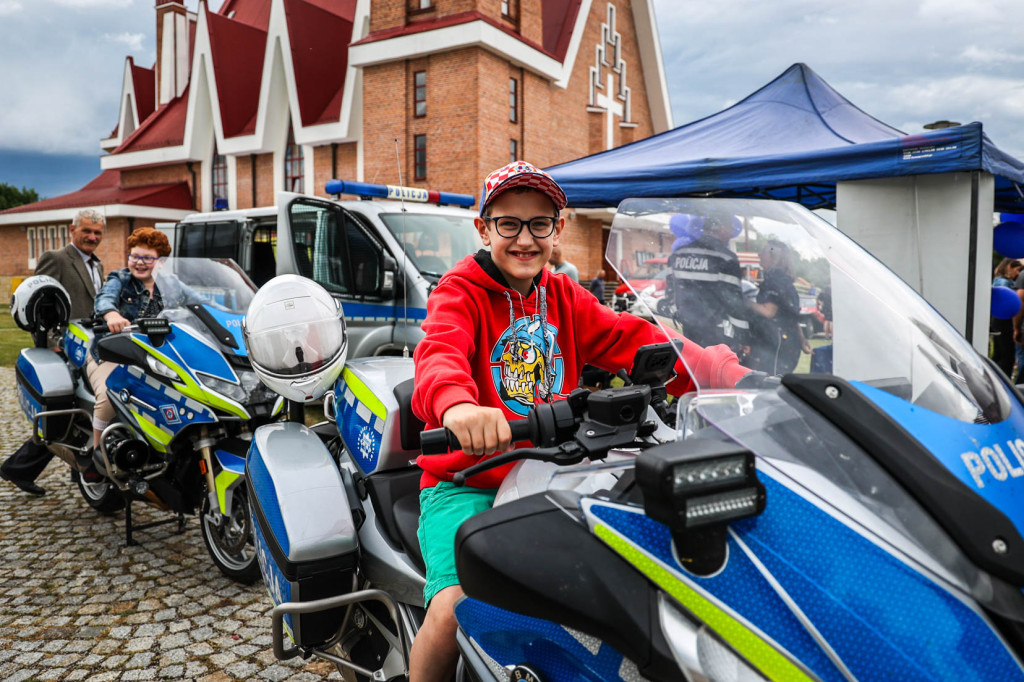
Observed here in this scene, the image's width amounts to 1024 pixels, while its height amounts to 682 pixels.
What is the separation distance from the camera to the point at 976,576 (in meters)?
0.95

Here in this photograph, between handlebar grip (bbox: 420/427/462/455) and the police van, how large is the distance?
21.7 ft

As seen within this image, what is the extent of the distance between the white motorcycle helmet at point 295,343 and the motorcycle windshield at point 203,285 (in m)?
1.66

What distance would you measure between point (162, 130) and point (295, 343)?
1301 inches

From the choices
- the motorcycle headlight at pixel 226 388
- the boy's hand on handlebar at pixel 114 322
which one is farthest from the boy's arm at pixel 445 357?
the boy's hand on handlebar at pixel 114 322

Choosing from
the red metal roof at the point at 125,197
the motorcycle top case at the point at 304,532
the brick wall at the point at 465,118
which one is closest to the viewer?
the motorcycle top case at the point at 304,532

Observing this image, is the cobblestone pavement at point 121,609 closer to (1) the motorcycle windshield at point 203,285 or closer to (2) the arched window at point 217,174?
(1) the motorcycle windshield at point 203,285

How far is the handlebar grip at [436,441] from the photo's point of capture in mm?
1302

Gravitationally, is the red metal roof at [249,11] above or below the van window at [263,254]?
above

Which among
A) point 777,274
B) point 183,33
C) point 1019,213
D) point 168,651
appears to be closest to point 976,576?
point 777,274

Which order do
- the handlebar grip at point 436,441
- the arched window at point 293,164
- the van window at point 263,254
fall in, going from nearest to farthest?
the handlebar grip at point 436,441 < the van window at point 263,254 < the arched window at point 293,164

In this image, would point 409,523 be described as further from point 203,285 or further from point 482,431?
A: point 203,285

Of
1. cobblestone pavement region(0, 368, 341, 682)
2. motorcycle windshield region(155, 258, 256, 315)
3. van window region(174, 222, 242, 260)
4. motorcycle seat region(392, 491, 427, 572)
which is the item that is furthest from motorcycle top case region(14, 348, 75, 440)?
van window region(174, 222, 242, 260)

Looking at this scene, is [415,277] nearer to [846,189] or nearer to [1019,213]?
[846,189]

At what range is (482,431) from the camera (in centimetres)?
135
